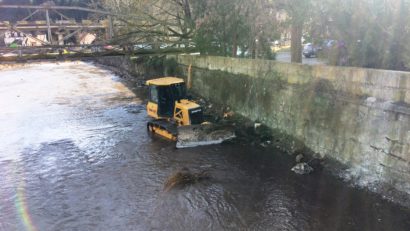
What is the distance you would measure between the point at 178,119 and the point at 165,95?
1.43m

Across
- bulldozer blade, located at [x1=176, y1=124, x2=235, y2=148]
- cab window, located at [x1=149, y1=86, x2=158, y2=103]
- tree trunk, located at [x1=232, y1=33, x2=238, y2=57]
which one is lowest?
bulldozer blade, located at [x1=176, y1=124, x2=235, y2=148]

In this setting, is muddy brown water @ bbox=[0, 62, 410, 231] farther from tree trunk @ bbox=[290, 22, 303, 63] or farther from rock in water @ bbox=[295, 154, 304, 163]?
tree trunk @ bbox=[290, 22, 303, 63]

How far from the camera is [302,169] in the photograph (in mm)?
11805

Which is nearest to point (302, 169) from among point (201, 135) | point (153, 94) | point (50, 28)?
point (201, 135)

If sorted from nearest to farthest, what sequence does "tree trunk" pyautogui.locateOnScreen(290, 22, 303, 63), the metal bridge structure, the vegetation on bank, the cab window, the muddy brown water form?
the muddy brown water → the vegetation on bank → "tree trunk" pyautogui.locateOnScreen(290, 22, 303, 63) → the metal bridge structure → the cab window

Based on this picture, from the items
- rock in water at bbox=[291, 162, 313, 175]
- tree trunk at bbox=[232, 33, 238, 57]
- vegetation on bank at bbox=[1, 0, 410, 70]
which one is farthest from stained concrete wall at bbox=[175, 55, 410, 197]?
tree trunk at bbox=[232, 33, 238, 57]

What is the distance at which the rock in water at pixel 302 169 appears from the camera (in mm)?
11711

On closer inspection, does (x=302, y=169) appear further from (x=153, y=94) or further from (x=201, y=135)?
(x=153, y=94)

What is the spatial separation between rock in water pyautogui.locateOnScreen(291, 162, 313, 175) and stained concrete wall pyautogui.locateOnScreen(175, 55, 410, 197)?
0.78 metres

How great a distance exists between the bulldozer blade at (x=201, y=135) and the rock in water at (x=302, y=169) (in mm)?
3788

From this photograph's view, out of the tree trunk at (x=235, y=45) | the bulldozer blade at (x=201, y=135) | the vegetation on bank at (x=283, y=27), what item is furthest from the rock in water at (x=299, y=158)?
the tree trunk at (x=235, y=45)

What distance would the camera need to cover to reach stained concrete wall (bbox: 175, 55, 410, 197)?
9.49 metres

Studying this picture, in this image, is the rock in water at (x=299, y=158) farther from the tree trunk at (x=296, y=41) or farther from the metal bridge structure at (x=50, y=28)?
the metal bridge structure at (x=50, y=28)

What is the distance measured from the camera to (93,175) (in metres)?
12.9
